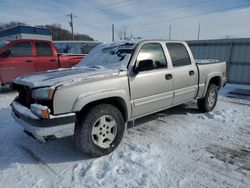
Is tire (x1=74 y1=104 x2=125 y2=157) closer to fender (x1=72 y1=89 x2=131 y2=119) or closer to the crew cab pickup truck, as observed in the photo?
the crew cab pickup truck

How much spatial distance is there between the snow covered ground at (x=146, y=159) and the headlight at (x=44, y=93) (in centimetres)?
103

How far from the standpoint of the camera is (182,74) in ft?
14.8

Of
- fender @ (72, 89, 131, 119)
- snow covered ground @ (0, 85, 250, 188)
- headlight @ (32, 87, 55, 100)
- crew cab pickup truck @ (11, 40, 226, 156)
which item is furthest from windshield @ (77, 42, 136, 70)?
snow covered ground @ (0, 85, 250, 188)

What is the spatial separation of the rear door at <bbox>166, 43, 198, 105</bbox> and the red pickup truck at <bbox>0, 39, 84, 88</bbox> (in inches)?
220

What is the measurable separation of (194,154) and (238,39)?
29.5 feet

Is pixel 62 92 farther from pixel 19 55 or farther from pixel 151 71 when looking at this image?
pixel 19 55

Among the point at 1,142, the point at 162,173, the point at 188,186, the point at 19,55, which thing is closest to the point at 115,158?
the point at 162,173

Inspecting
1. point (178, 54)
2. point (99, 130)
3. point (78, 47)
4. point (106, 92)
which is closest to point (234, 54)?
point (178, 54)

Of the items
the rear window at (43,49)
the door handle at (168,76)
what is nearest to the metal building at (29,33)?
the rear window at (43,49)

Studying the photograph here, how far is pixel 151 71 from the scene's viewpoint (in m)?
3.88

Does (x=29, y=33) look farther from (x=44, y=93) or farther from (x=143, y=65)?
(x=44, y=93)

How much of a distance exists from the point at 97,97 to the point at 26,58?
611 centimetres

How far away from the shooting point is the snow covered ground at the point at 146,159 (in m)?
2.74

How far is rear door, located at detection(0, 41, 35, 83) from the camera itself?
7.56 m
